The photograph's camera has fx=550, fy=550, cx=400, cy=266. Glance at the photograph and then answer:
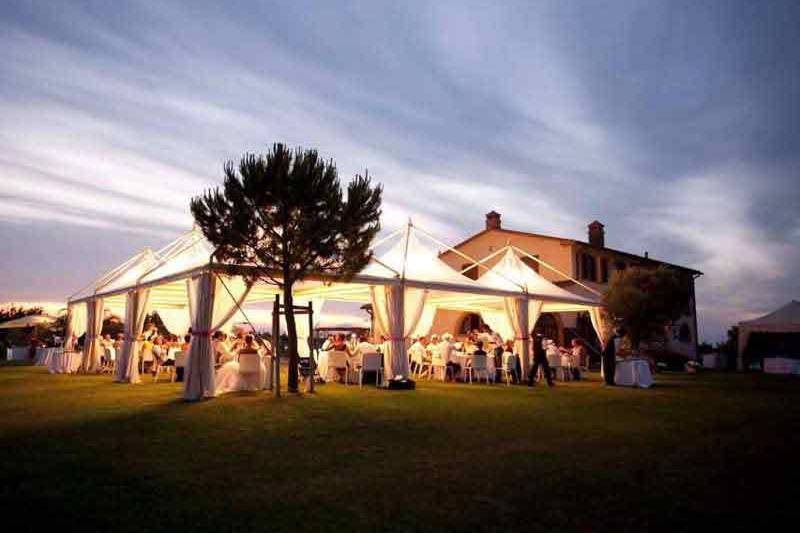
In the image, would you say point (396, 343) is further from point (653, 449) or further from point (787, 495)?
point (787, 495)

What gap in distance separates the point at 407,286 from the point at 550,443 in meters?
7.86

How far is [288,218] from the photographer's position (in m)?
11.7

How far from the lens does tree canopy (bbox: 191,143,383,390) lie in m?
11.4

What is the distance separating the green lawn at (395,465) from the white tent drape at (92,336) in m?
9.02

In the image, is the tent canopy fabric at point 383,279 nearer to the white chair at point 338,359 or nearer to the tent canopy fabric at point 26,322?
the white chair at point 338,359

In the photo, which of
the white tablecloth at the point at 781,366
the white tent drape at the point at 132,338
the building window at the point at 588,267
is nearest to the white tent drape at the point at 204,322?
the white tent drape at the point at 132,338

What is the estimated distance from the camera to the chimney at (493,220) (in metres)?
30.1

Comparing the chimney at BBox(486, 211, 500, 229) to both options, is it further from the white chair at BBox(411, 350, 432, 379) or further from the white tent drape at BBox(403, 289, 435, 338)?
the white tent drape at BBox(403, 289, 435, 338)

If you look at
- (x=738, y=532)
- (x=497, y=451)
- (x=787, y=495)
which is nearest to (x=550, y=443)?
(x=497, y=451)

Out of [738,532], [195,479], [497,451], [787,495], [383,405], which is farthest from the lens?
[383,405]

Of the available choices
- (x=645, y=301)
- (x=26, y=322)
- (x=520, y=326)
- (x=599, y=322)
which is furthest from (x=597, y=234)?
(x=26, y=322)

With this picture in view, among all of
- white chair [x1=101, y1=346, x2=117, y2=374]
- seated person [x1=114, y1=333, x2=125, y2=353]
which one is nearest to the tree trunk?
seated person [x1=114, y1=333, x2=125, y2=353]

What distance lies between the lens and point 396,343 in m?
13.9

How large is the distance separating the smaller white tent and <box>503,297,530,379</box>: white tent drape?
1369 centimetres
